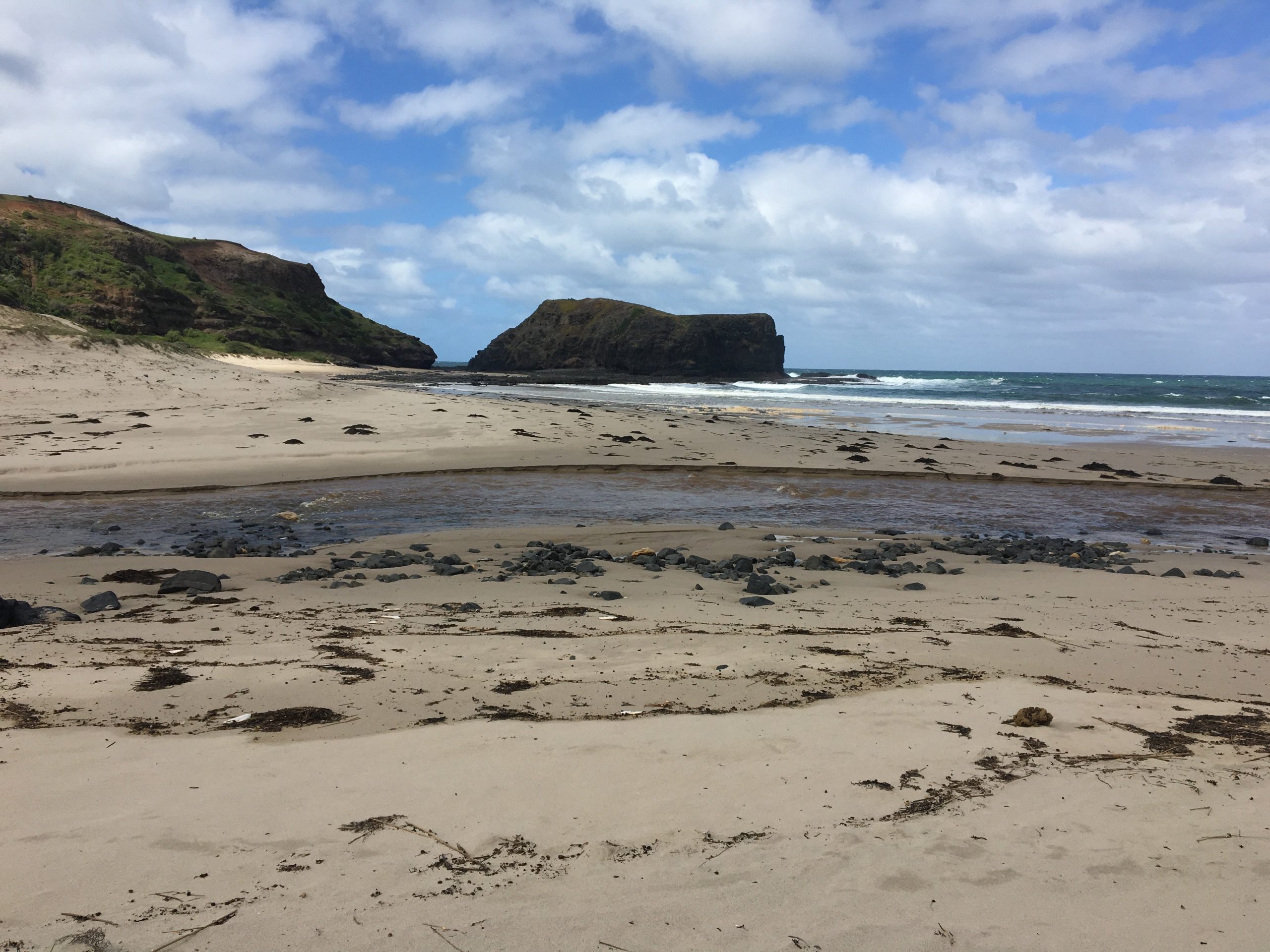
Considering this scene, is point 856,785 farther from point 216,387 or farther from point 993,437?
point 993,437

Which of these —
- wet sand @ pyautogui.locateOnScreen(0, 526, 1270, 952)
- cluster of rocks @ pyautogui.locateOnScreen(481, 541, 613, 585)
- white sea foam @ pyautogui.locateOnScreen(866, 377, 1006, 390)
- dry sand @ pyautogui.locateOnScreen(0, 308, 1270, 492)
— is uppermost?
white sea foam @ pyautogui.locateOnScreen(866, 377, 1006, 390)

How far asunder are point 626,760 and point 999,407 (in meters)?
49.8

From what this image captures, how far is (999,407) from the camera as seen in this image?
47625 mm

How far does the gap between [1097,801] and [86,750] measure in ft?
14.8

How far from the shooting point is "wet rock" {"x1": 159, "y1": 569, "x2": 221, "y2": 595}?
23.2 feet

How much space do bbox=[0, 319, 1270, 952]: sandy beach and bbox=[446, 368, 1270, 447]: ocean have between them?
73.7 feet

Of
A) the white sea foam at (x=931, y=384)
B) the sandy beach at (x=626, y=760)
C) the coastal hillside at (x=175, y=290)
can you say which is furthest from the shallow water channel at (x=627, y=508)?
the white sea foam at (x=931, y=384)

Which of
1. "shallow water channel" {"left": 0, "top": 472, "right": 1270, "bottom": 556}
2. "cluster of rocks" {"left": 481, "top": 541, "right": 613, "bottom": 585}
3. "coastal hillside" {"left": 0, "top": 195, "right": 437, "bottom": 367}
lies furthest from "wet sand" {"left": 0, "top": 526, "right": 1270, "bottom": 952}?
"coastal hillside" {"left": 0, "top": 195, "right": 437, "bottom": 367}

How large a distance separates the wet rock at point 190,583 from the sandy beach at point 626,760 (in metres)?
0.11

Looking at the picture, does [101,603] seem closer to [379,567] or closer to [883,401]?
[379,567]

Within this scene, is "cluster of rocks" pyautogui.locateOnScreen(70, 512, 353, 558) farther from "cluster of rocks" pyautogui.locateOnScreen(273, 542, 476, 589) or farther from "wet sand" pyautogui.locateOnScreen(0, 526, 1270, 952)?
"wet sand" pyautogui.locateOnScreen(0, 526, 1270, 952)

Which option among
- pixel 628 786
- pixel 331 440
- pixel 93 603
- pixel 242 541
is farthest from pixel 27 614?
pixel 331 440

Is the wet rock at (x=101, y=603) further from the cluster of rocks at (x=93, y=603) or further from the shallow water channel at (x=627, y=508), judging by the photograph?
the shallow water channel at (x=627, y=508)

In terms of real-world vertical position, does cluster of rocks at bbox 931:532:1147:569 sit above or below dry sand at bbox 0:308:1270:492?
below
